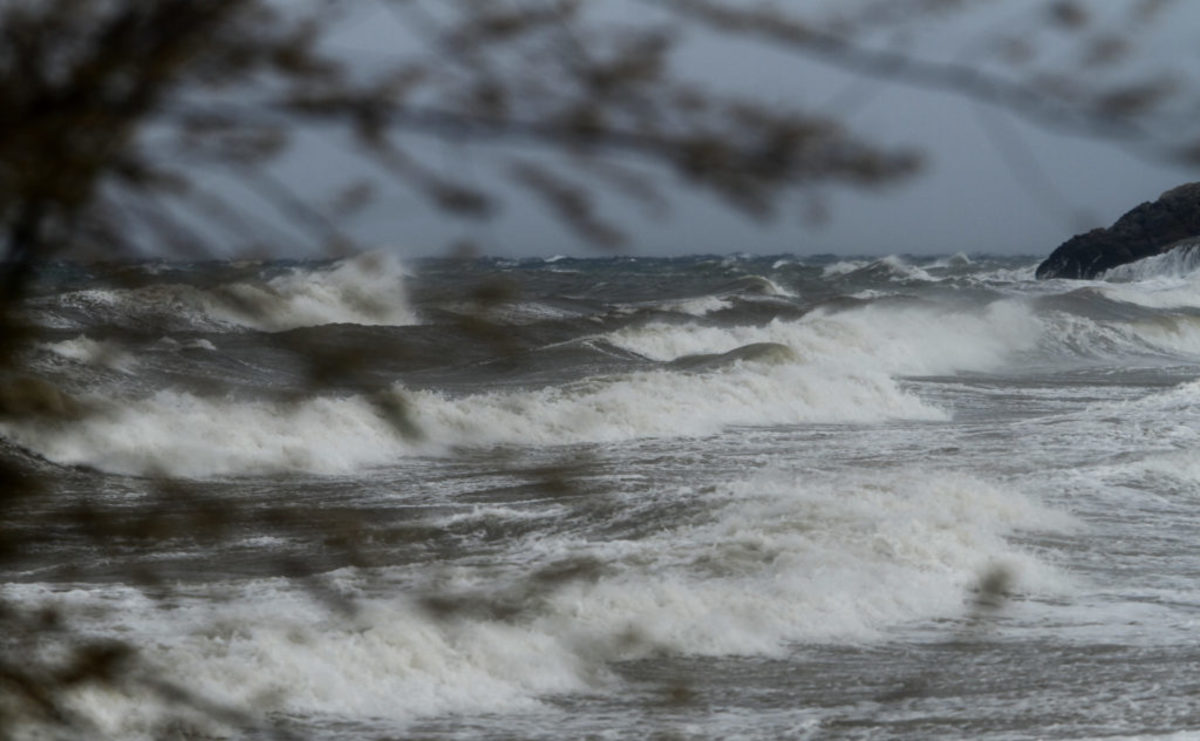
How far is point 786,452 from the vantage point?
18281 mm

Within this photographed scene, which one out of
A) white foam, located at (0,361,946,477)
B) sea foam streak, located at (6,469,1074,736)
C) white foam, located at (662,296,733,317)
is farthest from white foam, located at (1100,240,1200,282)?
sea foam streak, located at (6,469,1074,736)

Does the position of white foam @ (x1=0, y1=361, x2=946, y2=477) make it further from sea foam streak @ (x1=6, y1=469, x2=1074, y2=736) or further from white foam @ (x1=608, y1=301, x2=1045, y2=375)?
white foam @ (x1=608, y1=301, x2=1045, y2=375)

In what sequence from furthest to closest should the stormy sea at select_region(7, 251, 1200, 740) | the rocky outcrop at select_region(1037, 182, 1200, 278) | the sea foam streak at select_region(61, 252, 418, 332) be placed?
the rocky outcrop at select_region(1037, 182, 1200, 278) < the stormy sea at select_region(7, 251, 1200, 740) < the sea foam streak at select_region(61, 252, 418, 332)

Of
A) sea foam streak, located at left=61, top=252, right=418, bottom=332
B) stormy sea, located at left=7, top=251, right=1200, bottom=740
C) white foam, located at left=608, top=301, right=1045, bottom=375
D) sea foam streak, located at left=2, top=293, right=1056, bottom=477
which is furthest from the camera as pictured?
white foam, located at left=608, top=301, right=1045, bottom=375

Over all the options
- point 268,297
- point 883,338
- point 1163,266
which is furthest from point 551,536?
point 1163,266

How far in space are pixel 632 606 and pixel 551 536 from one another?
240 cm

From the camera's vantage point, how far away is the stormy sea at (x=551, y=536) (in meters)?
2.27

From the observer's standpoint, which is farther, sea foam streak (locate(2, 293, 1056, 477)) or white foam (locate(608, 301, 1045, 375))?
white foam (locate(608, 301, 1045, 375))

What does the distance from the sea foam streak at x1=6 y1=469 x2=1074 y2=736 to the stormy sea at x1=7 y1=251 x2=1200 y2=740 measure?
0.03 meters

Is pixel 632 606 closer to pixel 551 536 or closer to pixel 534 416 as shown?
pixel 551 536

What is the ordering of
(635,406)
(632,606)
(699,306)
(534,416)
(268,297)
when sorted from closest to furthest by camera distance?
(268,297)
(632,606)
(534,416)
(635,406)
(699,306)

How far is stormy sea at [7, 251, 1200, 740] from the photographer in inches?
89.4

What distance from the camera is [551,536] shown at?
39.1 ft

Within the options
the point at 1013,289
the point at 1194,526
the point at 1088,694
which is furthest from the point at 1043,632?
the point at 1013,289
